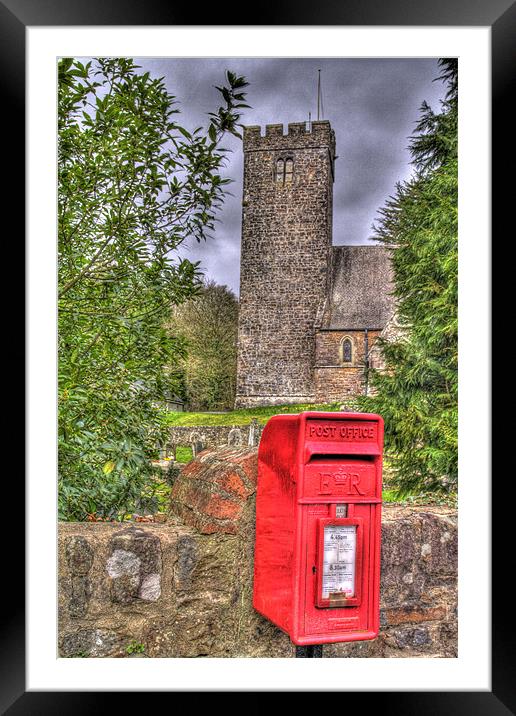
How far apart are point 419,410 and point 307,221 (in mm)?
17261

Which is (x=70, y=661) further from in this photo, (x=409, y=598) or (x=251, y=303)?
(x=251, y=303)

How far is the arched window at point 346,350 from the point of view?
Result: 21688 millimetres

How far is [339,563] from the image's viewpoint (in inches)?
80.4

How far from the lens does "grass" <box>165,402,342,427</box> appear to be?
567 inches

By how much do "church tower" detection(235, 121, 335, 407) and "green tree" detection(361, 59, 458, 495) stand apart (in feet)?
49.3

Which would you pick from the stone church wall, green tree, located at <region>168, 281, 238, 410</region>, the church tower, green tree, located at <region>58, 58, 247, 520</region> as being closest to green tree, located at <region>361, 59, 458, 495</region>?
green tree, located at <region>58, 58, 247, 520</region>

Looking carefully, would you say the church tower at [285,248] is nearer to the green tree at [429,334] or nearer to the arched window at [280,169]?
the arched window at [280,169]

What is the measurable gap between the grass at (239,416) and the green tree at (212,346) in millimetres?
331

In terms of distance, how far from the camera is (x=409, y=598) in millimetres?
2447

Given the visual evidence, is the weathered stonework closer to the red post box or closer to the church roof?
the church roof

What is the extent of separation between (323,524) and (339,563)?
18cm
